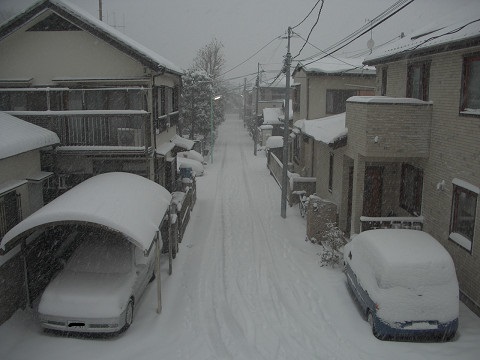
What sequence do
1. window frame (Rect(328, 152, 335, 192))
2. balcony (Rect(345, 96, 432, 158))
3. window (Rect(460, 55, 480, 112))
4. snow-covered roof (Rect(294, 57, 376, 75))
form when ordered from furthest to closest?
snow-covered roof (Rect(294, 57, 376, 75))
window frame (Rect(328, 152, 335, 192))
balcony (Rect(345, 96, 432, 158))
window (Rect(460, 55, 480, 112))

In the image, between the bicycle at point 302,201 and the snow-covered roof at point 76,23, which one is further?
the bicycle at point 302,201

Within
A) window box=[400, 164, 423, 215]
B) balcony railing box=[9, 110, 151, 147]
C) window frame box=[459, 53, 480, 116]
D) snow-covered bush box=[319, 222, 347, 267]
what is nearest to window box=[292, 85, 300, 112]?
window box=[400, 164, 423, 215]

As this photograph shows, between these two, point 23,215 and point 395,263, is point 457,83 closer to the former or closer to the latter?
point 395,263

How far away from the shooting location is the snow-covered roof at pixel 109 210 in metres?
9.01

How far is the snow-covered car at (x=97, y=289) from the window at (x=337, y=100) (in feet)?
→ 54.0

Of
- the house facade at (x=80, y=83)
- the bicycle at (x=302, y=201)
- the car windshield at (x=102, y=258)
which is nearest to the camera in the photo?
the car windshield at (x=102, y=258)

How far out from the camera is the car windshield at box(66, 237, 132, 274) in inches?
399

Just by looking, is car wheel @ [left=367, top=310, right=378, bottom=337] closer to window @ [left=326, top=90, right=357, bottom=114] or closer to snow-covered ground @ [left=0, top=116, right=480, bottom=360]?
snow-covered ground @ [left=0, top=116, right=480, bottom=360]

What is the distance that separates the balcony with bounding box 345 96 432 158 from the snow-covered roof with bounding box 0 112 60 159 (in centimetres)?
907

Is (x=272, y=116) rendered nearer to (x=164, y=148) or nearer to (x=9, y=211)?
(x=164, y=148)

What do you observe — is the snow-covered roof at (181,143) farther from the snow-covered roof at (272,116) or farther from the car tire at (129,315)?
the snow-covered roof at (272,116)

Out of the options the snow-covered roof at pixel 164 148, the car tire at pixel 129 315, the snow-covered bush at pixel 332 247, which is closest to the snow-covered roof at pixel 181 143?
the snow-covered roof at pixel 164 148

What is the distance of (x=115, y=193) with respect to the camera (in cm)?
1085

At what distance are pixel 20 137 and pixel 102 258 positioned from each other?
157 inches
